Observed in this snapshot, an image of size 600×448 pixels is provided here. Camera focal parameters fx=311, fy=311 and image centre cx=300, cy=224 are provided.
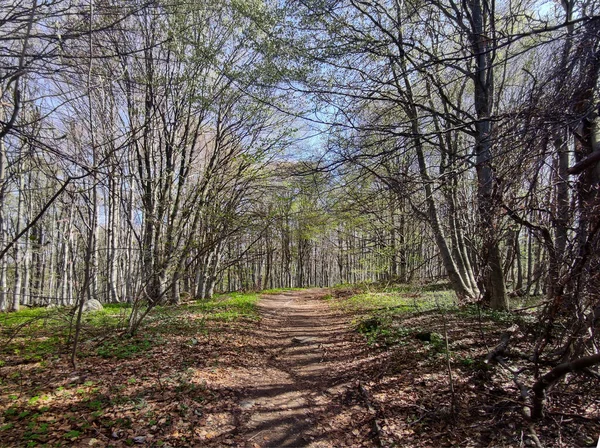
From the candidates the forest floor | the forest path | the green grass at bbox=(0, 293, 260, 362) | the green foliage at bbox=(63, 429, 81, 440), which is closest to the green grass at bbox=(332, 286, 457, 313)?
the forest path

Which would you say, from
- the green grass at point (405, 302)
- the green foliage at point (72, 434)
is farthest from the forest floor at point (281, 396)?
the green grass at point (405, 302)

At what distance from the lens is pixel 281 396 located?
444 cm

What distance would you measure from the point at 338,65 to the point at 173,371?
18.7 ft

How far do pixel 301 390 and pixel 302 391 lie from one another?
0.03 m

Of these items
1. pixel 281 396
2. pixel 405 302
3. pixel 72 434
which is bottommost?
pixel 281 396

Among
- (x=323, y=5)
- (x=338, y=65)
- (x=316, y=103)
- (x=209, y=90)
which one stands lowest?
(x=316, y=103)

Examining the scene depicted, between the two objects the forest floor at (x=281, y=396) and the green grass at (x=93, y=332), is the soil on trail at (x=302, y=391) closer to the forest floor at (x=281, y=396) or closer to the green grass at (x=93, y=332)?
the forest floor at (x=281, y=396)

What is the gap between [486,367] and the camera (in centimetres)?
427

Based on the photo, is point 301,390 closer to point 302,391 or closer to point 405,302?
point 302,391

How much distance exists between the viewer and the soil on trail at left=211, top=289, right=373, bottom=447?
11.5 ft

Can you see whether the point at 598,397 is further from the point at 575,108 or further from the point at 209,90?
the point at 209,90

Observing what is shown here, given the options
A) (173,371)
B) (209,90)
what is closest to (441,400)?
(173,371)

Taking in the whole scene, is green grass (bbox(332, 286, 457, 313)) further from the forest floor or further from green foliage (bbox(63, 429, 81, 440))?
green foliage (bbox(63, 429, 81, 440))

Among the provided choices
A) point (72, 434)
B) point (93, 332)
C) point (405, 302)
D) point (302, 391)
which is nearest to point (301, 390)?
point (302, 391)
